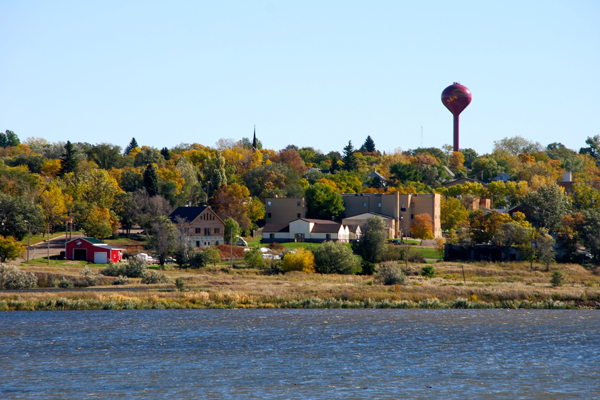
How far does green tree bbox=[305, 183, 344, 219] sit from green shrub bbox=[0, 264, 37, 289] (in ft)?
186

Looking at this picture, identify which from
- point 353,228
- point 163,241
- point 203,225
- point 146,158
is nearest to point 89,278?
point 163,241

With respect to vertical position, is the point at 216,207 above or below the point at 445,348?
above

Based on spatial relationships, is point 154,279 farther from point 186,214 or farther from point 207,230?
point 186,214

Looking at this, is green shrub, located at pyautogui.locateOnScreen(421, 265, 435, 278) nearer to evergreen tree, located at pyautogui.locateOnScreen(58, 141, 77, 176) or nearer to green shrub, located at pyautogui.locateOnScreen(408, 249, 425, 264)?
green shrub, located at pyautogui.locateOnScreen(408, 249, 425, 264)

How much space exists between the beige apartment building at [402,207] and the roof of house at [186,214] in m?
27.8

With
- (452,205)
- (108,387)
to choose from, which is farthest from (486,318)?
(452,205)

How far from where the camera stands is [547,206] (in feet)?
300

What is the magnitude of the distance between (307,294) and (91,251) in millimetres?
31594

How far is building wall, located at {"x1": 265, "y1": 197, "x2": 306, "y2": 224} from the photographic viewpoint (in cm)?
10869

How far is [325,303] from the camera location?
168 feet

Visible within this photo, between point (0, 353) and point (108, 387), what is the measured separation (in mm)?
9717

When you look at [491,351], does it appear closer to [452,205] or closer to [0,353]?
[0,353]

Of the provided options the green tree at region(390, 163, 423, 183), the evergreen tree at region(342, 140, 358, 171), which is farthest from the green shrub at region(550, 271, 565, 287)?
the evergreen tree at region(342, 140, 358, 171)

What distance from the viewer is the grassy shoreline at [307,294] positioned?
165 ft
